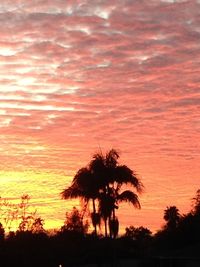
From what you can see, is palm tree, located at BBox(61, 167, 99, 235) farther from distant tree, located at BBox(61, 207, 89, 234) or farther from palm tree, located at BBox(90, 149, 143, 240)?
distant tree, located at BBox(61, 207, 89, 234)

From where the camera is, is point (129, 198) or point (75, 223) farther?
point (75, 223)

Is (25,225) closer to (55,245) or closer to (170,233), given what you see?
(55,245)

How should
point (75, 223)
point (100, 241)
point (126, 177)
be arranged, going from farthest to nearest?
point (75, 223), point (100, 241), point (126, 177)

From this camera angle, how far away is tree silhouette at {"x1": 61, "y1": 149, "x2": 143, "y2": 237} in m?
33.9

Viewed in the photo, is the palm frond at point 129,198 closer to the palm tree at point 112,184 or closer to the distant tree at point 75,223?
the palm tree at point 112,184

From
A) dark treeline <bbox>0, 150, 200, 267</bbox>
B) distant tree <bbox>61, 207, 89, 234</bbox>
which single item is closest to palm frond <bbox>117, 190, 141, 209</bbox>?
dark treeline <bbox>0, 150, 200, 267</bbox>

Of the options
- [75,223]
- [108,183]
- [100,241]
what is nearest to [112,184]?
[108,183]

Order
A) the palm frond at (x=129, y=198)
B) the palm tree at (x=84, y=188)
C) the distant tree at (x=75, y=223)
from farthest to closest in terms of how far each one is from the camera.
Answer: the distant tree at (x=75, y=223) → the palm tree at (x=84, y=188) → the palm frond at (x=129, y=198)

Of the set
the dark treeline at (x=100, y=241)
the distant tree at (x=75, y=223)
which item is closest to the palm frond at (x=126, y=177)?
the dark treeline at (x=100, y=241)

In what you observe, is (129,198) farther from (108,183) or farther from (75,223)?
(75,223)

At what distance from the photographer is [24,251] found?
154 ft

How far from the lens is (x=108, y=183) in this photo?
3428cm

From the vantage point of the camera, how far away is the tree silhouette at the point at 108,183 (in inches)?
1335

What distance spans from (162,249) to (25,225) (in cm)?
2909
